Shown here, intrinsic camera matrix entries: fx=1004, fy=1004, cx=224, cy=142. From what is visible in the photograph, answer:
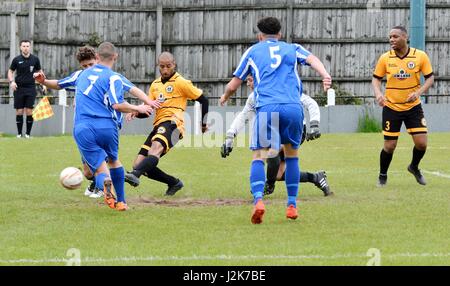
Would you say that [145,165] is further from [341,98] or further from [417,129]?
[341,98]

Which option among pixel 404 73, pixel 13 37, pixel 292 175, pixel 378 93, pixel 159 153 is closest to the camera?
pixel 292 175

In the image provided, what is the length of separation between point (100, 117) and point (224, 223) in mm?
2069

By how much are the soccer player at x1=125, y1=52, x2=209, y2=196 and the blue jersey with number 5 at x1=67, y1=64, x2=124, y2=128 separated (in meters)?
1.59

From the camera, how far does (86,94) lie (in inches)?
445

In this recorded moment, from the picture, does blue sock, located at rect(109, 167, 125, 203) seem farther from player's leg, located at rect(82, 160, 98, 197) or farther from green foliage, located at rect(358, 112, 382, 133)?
green foliage, located at rect(358, 112, 382, 133)

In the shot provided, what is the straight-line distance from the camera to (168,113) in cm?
1311

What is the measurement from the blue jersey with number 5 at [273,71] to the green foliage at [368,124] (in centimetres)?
1908

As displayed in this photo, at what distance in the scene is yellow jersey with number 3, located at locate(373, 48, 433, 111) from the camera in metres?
13.9

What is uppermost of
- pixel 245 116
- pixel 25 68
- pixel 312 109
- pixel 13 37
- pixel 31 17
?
pixel 31 17

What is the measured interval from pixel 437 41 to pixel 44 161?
19.9 metres

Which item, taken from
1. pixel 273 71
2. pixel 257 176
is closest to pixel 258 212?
pixel 257 176
